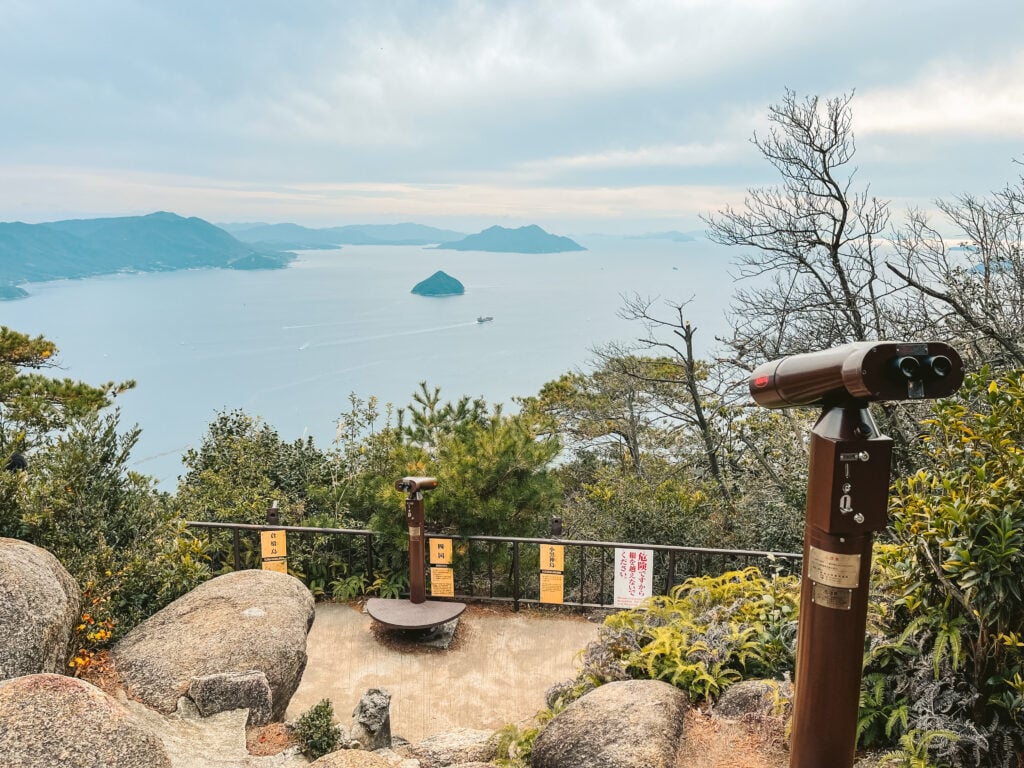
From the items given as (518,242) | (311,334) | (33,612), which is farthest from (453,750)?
(518,242)

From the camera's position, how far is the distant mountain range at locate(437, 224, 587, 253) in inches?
6860

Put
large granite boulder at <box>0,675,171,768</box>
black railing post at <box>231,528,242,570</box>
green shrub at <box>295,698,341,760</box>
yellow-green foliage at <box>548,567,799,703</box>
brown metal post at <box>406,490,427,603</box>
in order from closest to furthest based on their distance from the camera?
1. large granite boulder at <box>0,675,171,768</box>
2. yellow-green foliage at <box>548,567,799,703</box>
3. green shrub at <box>295,698,341,760</box>
4. brown metal post at <box>406,490,427,603</box>
5. black railing post at <box>231,528,242,570</box>

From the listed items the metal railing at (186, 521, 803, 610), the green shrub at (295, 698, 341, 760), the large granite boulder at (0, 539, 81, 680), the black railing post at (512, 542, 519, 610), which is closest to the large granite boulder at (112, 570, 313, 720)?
the green shrub at (295, 698, 341, 760)

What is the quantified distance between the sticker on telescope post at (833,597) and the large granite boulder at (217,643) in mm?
3399

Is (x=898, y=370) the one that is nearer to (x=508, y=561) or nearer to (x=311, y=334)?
(x=508, y=561)

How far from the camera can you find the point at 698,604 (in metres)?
4.55

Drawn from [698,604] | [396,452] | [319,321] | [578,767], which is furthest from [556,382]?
[319,321]

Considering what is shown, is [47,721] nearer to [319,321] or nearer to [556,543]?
[556,543]

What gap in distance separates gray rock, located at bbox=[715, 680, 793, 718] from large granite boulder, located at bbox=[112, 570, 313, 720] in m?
2.74

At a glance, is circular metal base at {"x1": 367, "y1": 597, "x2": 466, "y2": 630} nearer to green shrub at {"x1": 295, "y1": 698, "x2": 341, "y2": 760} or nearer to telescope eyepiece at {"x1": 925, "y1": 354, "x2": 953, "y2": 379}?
green shrub at {"x1": 295, "y1": 698, "x2": 341, "y2": 760}

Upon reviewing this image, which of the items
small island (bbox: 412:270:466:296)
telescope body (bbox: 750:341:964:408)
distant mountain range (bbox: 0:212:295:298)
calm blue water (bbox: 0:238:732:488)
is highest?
distant mountain range (bbox: 0:212:295:298)

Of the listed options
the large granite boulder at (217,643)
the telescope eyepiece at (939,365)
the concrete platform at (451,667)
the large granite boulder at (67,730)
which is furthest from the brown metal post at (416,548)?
the telescope eyepiece at (939,365)

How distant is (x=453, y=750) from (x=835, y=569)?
119 inches

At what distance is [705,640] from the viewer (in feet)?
12.6
